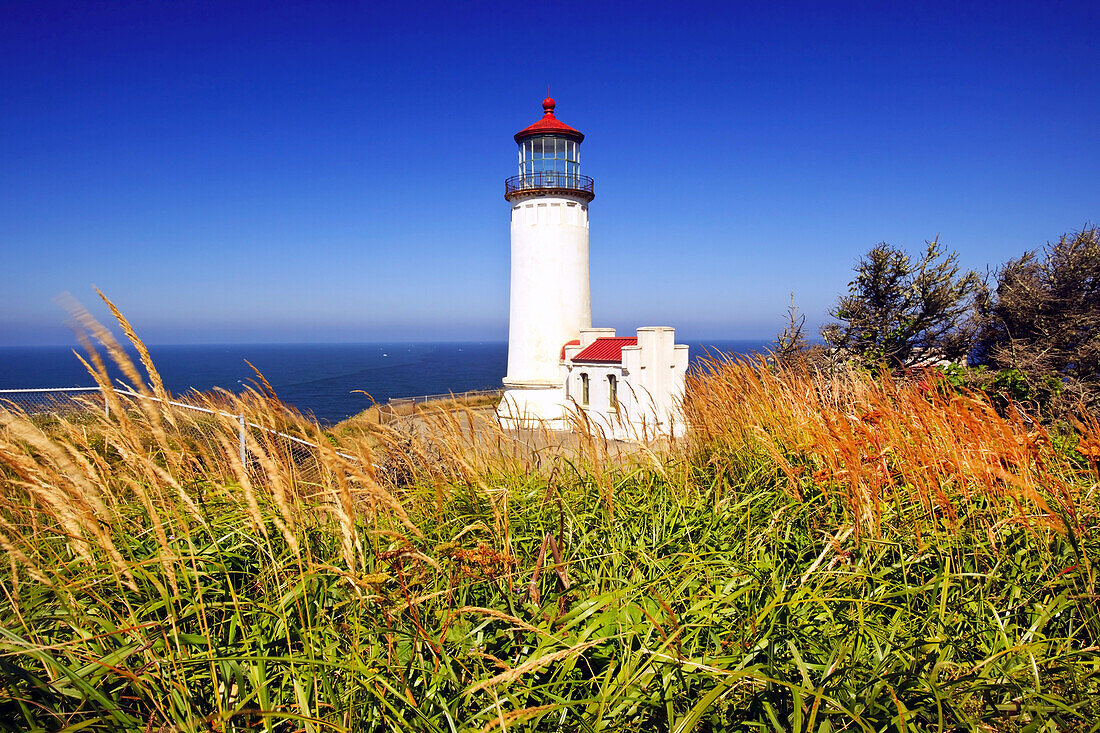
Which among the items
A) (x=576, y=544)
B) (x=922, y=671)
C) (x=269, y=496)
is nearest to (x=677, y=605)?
(x=576, y=544)

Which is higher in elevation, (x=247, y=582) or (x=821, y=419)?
(x=821, y=419)

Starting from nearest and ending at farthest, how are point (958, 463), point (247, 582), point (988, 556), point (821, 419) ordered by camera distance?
point (247, 582) → point (988, 556) → point (958, 463) → point (821, 419)

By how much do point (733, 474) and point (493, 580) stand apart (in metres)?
1.86

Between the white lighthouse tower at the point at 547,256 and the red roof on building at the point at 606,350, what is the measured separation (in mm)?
1007

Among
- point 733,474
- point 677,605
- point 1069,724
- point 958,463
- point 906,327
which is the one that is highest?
point 906,327

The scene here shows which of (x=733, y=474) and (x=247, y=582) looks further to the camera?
(x=733, y=474)

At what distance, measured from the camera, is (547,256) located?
60.0 ft

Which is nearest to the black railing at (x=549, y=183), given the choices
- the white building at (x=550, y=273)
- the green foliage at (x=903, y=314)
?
the white building at (x=550, y=273)

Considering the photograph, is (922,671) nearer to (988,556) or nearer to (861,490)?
(861,490)

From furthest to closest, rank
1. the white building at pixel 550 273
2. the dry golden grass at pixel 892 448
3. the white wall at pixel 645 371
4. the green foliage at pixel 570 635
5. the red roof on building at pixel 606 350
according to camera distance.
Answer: the white building at pixel 550 273 < the red roof on building at pixel 606 350 < the white wall at pixel 645 371 < the dry golden grass at pixel 892 448 < the green foliage at pixel 570 635

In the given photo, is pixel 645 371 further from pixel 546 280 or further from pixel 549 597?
pixel 549 597

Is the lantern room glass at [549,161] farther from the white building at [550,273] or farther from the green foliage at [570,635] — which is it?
the green foliage at [570,635]

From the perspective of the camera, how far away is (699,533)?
2678 millimetres

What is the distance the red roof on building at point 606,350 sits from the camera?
16547mm
